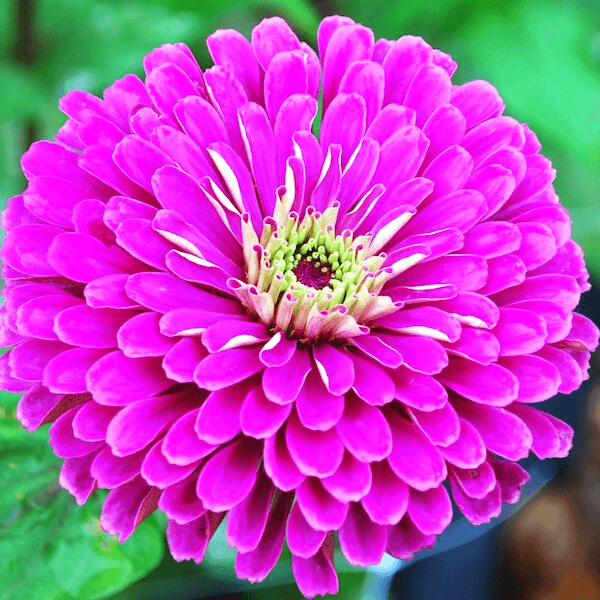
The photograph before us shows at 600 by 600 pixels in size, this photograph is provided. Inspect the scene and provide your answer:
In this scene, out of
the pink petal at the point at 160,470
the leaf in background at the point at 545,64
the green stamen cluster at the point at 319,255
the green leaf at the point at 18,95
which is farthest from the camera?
the leaf in background at the point at 545,64

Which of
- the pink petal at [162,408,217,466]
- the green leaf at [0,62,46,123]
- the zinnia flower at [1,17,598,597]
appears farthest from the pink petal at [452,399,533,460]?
the green leaf at [0,62,46,123]

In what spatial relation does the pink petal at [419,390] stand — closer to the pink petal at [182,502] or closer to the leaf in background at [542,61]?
the pink petal at [182,502]

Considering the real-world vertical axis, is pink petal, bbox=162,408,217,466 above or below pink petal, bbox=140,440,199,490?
above

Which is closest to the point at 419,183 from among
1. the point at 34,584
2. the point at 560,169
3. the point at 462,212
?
the point at 462,212

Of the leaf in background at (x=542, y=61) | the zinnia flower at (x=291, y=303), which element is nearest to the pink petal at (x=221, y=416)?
the zinnia flower at (x=291, y=303)

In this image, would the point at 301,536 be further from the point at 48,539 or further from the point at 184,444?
the point at 48,539

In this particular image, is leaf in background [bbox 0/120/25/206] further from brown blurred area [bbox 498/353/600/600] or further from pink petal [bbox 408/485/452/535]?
brown blurred area [bbox 498/353/600/600]

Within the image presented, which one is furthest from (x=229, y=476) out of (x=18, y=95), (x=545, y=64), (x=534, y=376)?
(x=545, y=64)
